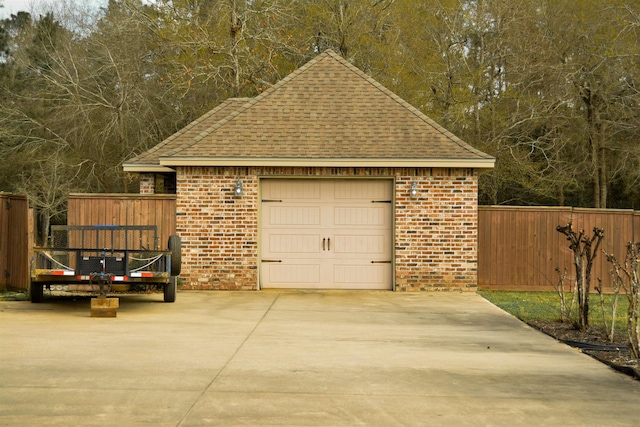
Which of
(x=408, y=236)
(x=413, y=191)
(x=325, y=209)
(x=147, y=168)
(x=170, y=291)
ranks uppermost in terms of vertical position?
(x=147, y=168)

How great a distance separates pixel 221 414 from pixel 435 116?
27.8 m

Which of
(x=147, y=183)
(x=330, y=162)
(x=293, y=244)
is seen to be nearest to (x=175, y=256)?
(x=293, y=244)

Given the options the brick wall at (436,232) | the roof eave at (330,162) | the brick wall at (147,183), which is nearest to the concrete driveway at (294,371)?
the brick wall at (436,232)

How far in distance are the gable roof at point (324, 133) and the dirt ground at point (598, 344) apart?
5600 mm

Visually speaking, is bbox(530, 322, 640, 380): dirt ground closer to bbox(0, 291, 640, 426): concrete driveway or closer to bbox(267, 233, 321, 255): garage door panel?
bbox(0, 291, 640, 426): concrete driveway

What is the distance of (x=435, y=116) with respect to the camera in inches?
1337

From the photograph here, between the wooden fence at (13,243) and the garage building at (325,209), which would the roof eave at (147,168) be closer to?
the garage building at (325,209)

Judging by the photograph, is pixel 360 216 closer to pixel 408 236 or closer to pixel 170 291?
pixel 408 236

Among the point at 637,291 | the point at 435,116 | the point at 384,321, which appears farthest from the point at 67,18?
the point at 637,291

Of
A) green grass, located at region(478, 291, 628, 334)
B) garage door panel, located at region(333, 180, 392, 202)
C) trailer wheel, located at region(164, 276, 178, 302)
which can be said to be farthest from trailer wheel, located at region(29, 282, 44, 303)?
green grass, located at region(478, 291, 628, 334)

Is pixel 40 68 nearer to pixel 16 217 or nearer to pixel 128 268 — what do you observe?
pixel 16 217

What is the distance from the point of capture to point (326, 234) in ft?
61.8

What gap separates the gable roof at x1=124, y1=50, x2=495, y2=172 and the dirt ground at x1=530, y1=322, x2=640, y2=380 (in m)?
5.60

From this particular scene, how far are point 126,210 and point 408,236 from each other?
588 centimetres
